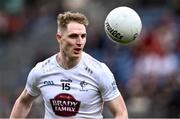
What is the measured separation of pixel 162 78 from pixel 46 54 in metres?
3.22

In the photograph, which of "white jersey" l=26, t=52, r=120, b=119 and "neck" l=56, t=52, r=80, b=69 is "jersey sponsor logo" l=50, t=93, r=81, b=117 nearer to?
"white jersey" l=26, t=52, r=120, b=119

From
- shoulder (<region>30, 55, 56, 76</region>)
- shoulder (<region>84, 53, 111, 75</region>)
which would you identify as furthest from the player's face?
shoulder (<region>30, 55, 56, 76</region>)

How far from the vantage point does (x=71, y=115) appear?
8.61 m

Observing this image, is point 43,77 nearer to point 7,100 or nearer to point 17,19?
point 7,100

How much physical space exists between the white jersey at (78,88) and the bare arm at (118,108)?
55 mm

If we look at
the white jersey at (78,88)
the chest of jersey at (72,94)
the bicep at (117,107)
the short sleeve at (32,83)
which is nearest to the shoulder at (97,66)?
the white jersey at (78,88)

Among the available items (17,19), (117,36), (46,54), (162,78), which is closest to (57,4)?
(17,19)

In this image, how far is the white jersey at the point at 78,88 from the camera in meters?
8.55

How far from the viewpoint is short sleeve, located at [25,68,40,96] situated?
29.0ft

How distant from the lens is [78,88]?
865 cm

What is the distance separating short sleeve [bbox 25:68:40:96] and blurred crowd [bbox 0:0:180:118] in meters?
5.04

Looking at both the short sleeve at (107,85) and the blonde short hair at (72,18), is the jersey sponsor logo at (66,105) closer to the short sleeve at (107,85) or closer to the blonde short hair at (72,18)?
the short sleeve at (107,85)

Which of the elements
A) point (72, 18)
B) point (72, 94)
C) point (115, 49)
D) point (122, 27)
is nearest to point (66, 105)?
point (72, 94)

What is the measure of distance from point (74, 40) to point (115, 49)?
7289 mm
